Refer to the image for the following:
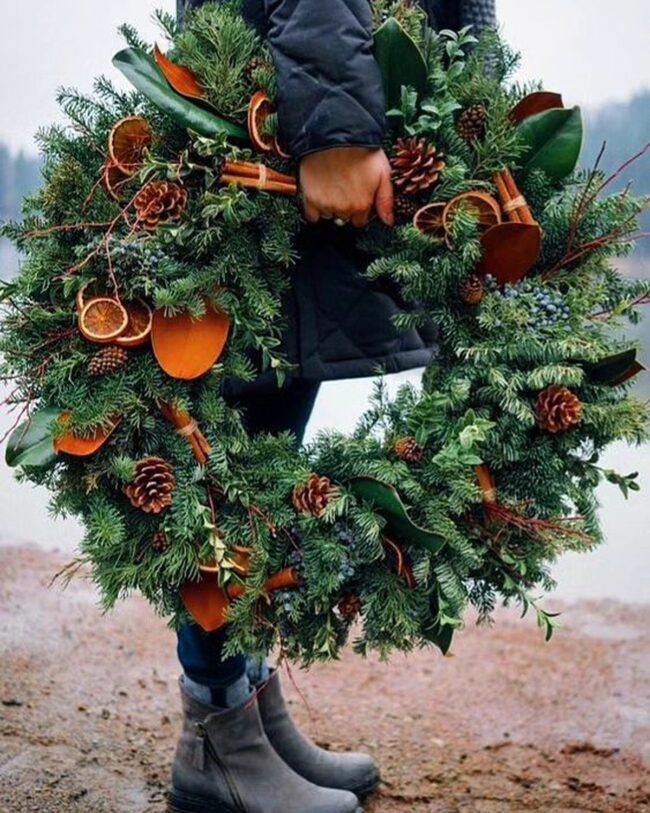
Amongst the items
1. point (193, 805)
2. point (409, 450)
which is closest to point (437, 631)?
point (409, 450)

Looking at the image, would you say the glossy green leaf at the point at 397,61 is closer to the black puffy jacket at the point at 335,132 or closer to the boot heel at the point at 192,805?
the black puffy jacket at the point at 335,132

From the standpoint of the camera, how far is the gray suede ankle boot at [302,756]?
1848mm

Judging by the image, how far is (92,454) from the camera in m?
1.43

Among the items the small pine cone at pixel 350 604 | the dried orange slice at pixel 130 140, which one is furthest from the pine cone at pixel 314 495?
the dried orange slice at pixel 130 140

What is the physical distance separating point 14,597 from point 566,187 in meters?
2.04

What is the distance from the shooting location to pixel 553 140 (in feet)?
4.86

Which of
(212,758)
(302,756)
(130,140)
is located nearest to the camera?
(130,140)

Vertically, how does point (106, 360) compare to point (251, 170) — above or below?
below

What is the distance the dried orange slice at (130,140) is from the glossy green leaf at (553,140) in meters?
0.51

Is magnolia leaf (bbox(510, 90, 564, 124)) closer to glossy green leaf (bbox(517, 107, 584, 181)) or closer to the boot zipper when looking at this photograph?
glossy green leaf (bbox(517, 107, 584, 181))

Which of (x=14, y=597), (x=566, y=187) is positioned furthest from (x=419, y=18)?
(x=14, y=597)

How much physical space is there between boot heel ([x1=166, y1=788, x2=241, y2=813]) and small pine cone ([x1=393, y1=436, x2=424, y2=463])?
702 mm

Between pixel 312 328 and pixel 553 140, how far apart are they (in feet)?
1.38

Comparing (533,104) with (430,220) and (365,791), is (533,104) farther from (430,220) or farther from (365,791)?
(365,791)
